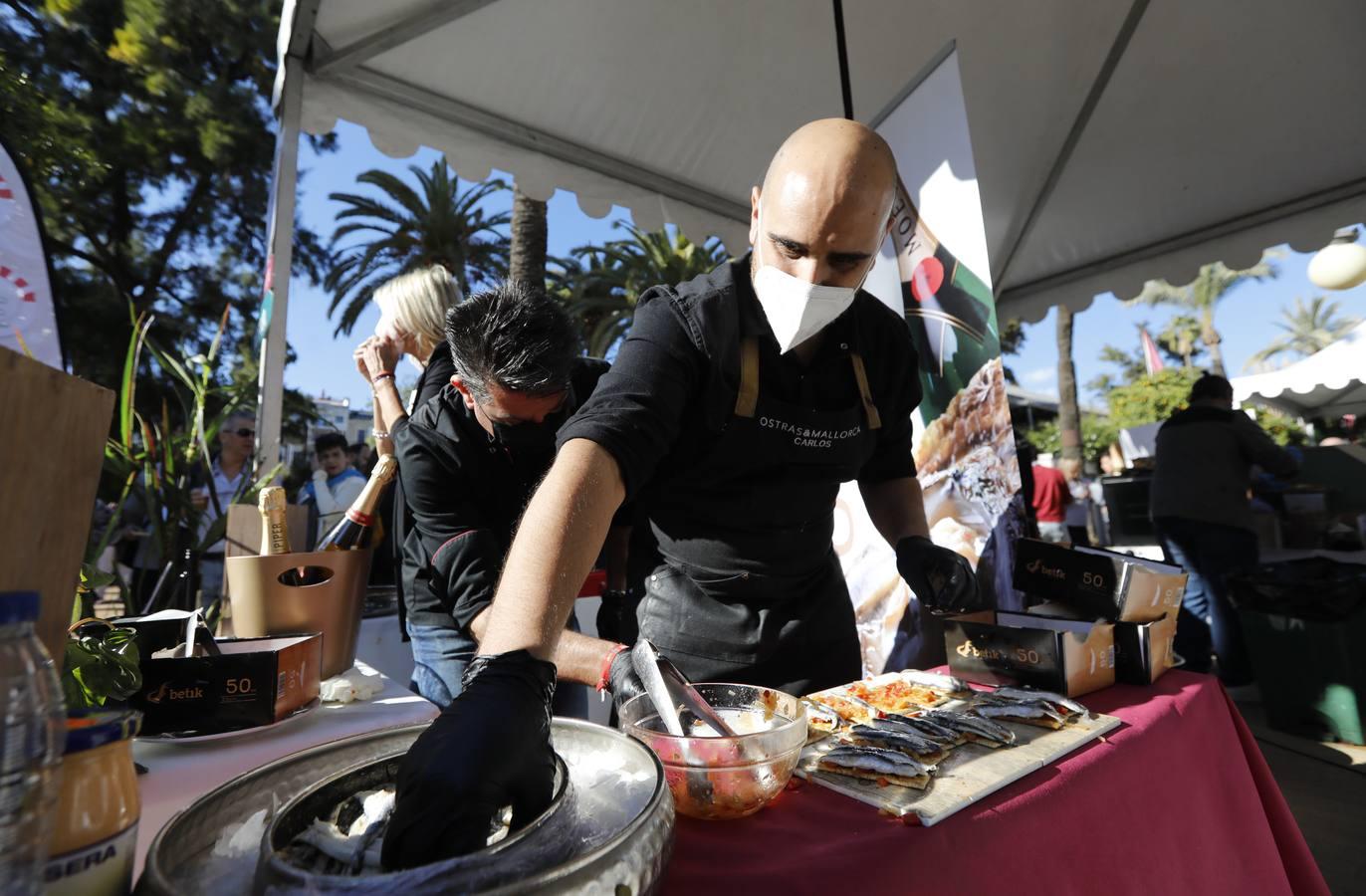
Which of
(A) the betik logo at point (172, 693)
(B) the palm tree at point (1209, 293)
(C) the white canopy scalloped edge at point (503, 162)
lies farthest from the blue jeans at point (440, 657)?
(B) the palm tree at point (1209, 293)

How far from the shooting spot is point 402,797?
0.58 m

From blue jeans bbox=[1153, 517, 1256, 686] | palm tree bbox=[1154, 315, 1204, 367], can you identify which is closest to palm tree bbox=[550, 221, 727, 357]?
blue jeans bbox=[1153, 517, 1256, 686]

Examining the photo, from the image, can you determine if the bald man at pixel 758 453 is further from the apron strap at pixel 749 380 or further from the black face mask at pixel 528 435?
the black face mask at pixel 528 435

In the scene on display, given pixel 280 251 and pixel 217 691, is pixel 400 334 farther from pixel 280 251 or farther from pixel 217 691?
pixel 217 691

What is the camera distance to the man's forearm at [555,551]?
0.83 meters

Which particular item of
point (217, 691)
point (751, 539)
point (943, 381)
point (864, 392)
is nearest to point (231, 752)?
point (217, 691)

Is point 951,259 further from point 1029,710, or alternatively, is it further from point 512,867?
point 512,867

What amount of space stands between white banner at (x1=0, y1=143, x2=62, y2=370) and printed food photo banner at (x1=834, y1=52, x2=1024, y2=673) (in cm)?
260

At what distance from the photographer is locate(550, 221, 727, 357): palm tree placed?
16172 millimetres

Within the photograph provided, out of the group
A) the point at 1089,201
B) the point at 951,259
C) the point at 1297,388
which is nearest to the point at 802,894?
the point at 951,259

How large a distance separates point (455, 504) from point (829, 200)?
113 centimetres

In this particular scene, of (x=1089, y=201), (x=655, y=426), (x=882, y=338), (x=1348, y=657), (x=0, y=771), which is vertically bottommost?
(x=1348, y=657)

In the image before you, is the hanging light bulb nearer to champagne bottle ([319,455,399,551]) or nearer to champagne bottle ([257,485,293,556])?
champagne bottle ([319,455,399,551])

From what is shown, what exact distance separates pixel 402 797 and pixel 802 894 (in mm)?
386
